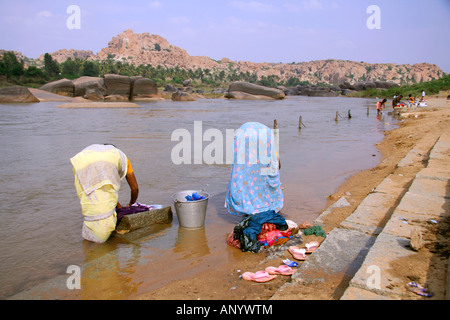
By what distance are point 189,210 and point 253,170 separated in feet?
3.25

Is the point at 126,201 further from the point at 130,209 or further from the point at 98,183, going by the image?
the point at 98,183

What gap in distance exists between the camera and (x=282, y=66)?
17238 centimetres

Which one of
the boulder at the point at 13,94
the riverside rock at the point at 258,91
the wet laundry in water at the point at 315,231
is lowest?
the wet laundry in water at the point at 315,231

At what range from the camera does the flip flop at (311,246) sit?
338 centimetres

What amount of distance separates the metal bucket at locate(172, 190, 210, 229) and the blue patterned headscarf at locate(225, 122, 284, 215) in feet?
1.59

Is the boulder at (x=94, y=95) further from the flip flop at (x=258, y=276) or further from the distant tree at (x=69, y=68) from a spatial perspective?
the flip flop at (x=258, y=276)

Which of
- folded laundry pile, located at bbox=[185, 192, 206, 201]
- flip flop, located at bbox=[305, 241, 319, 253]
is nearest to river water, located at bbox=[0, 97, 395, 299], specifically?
folded laundry pile, located at bbox=[185, 192, 206, 201]

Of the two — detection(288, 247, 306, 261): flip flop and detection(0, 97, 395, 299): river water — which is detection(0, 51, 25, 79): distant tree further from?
detection(288, 247, 306, 261): flip flop

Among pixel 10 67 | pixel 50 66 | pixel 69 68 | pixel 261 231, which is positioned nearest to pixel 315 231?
pixel 261 231

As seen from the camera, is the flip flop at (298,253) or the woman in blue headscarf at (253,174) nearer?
the flip flop at (298,253)

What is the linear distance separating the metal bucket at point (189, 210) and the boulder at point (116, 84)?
125 ft

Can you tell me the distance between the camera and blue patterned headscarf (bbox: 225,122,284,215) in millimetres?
3918

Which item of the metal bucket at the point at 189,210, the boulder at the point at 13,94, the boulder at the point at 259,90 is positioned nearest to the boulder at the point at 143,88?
the boulder at the point at 13,94
